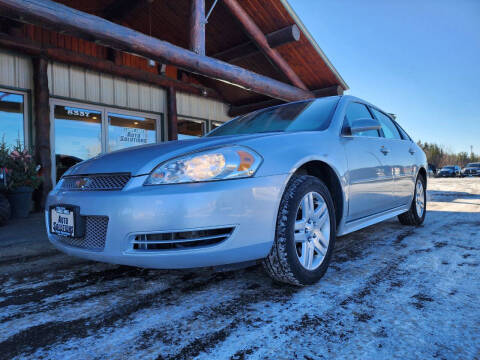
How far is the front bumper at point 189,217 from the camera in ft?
5.22

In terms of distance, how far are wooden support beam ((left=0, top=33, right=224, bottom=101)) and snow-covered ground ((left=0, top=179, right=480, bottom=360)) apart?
4872 mm

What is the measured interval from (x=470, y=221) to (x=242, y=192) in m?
3.93

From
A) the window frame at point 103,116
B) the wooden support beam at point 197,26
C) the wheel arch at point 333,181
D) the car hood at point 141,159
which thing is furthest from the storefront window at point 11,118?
the wheel arch at point 333,181

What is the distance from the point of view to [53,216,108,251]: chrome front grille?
1721 mm

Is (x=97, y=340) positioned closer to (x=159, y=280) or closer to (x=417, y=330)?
(x=159, y=280)

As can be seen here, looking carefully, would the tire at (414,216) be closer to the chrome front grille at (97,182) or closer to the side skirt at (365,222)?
the side skirt at (365,222)

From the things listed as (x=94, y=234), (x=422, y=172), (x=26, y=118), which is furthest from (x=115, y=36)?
(x=422, y=172)

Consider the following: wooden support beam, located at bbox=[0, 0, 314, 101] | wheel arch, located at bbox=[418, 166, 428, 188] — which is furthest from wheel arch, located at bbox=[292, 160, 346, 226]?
wooden support beam, located at bbox=[0, 0, 314, 101]

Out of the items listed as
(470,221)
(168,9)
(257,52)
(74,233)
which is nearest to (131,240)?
(74,233)

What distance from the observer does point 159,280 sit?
2105 millimetres

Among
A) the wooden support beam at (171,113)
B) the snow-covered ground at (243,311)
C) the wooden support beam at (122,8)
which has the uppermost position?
the wooden support beam at (122,8)

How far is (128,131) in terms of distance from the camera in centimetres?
786

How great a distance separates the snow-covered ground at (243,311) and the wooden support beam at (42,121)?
12.3 ft

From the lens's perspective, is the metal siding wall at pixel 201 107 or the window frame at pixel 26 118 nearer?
the window frame at pixel 26 118
